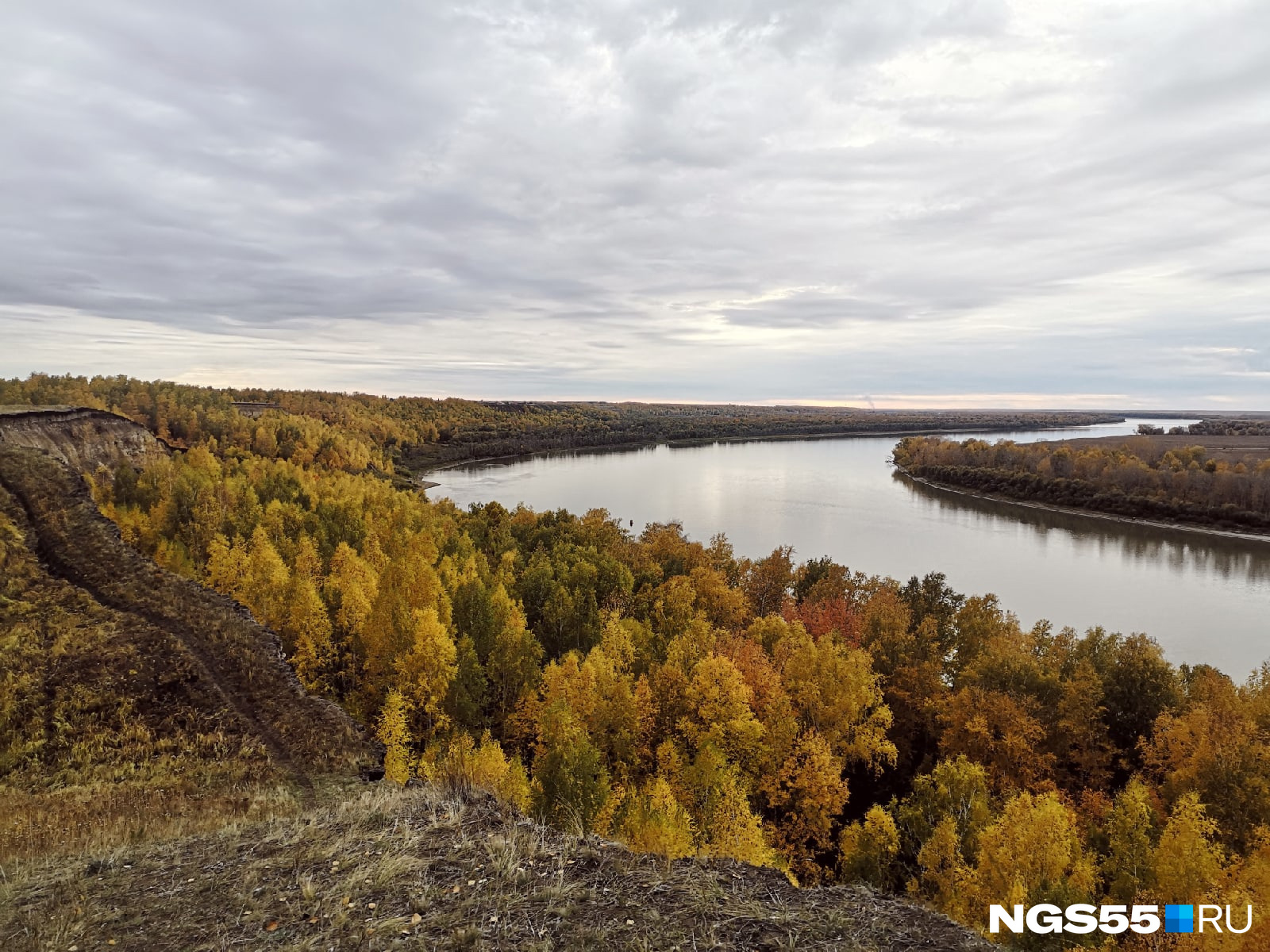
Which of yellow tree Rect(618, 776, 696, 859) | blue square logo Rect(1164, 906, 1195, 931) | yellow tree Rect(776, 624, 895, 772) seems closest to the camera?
blue square logo Rect(1164, 906, 1195, 931)

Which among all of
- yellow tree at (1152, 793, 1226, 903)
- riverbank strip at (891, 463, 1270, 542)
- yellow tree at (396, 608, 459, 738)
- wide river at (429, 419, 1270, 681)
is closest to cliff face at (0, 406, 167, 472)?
yellow tree at (396, 608, 459, 738)

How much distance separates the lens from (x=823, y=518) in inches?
2936

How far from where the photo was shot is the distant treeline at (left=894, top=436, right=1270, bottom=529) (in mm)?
72750

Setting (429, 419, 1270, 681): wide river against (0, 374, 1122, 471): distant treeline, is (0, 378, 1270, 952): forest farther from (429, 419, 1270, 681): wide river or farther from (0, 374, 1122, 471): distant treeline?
(0, 374, 1122, 471): distant treeline

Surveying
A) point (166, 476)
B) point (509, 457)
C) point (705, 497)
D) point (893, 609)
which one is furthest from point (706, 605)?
point (509, 457)

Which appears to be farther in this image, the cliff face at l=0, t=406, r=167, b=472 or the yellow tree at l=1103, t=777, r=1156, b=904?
the cliff face at l=0, t=406, r=167, b=472

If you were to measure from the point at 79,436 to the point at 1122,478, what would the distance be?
112 metres

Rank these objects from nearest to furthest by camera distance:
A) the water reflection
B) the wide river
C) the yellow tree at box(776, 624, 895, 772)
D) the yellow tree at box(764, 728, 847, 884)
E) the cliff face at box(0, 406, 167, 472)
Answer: the yellow tree at box(764, 728, 847, 884) < the yellow tree at box(776, 624, 895, 772) < the cliff face at box(0, 406, 167, 472) < the wide river < the water reflection

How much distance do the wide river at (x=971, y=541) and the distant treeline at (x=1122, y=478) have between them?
4376 mm

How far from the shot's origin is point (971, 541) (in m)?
65.5

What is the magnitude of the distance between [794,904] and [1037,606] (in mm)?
46971

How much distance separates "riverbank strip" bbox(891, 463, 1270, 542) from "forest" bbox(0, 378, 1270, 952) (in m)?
39.8

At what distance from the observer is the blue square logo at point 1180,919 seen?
13000mm

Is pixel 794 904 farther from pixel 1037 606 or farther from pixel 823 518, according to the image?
pixel 823 518
